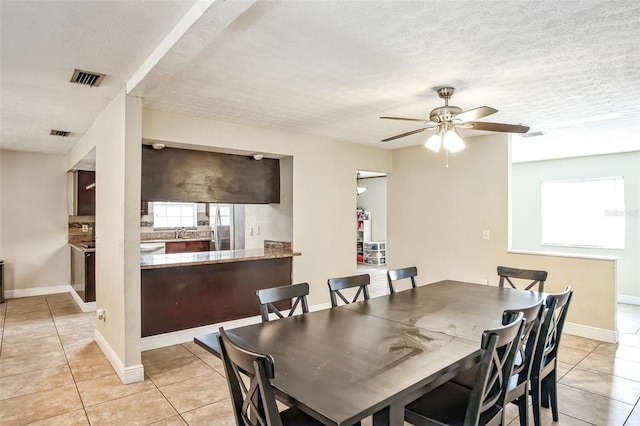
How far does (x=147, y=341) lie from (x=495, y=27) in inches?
152

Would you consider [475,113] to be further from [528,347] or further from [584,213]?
[584,213]

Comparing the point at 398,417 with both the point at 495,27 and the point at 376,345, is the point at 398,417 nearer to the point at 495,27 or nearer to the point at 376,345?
the point at 376,345

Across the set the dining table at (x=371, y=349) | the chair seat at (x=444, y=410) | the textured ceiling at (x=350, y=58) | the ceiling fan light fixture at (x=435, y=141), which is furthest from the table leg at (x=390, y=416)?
the ceiling fan light fixture at (x=435, y=141)

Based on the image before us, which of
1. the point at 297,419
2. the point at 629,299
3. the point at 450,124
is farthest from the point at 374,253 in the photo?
the point at 297,419

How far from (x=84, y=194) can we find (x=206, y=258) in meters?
3.55

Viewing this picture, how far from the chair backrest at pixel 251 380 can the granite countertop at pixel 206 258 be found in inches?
88.3

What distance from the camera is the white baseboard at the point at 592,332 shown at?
3.93 metres

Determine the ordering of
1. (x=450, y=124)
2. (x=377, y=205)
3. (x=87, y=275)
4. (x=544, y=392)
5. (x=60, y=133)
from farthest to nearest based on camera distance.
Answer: (x=377, y=205) < (x=87, y=275) < (x=60, y=133) < (x=450, y=124) < (x=544, y=392)

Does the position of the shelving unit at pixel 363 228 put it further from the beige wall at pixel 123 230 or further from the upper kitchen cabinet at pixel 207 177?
the beige wall at pixel 123 230

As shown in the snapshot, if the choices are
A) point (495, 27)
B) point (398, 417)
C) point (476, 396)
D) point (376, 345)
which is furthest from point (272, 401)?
point (495, 27)

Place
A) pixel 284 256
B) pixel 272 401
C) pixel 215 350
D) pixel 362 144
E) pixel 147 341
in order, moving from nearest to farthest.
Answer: pixel 272 401, pixel 215 350, pixel 147 341, pixel 284 256, pixel 362 144

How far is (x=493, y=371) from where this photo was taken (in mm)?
1726

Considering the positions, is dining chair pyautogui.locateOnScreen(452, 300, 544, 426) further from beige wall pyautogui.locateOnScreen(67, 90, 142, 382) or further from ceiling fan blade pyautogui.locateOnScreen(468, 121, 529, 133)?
beige wall pyautogui.locateOnScreen(67, 90, 142, 382)

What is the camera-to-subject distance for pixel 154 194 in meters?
3.92
